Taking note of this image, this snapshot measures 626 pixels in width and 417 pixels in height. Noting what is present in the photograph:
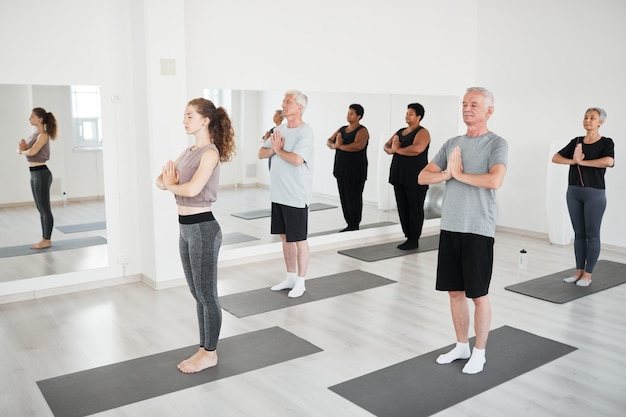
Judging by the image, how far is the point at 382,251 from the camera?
6129 mm

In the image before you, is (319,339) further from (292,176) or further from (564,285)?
(564,285)

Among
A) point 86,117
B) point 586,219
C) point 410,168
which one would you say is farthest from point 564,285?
point 86,117

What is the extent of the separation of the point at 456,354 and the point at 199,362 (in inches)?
56.2

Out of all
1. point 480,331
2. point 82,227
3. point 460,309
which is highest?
point 82,227

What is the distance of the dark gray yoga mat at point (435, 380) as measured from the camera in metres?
2.93

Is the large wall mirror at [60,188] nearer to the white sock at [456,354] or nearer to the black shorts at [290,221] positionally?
the black shorts at [290,221]

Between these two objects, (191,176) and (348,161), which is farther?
(348,161)

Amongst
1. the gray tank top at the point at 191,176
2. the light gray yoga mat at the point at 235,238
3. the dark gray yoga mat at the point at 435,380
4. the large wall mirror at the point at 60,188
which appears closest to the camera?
the dark gray yoga mat at the point at 435,380

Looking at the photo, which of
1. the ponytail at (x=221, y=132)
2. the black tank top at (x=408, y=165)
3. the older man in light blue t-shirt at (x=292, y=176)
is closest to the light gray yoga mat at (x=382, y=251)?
the black tank top at (x=408, y=165)

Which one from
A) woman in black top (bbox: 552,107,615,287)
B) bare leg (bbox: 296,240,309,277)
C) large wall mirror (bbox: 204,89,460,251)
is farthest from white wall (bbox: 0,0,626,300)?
woman in black top (bbox: 552,107,615,287)

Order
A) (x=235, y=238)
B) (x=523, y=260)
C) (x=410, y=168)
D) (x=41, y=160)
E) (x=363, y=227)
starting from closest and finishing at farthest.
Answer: (x=41, y=160) < (x=523, y=260) < (x=235, y=238) < (x=410, y=168) < (x=363, y=227)

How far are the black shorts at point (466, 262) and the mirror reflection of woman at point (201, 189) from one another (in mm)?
1211

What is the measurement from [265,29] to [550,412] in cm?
395

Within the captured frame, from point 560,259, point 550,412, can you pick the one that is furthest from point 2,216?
point 560,259
